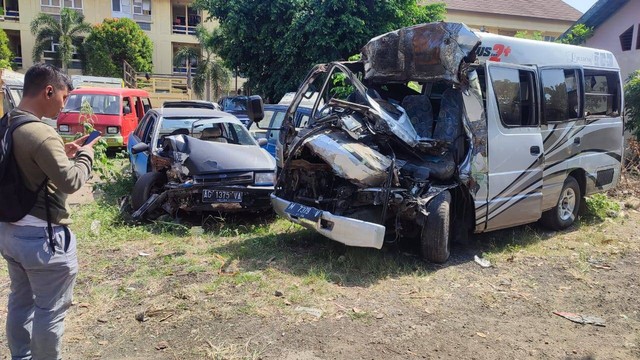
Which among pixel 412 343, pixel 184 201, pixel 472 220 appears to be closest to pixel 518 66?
pixel 472 220

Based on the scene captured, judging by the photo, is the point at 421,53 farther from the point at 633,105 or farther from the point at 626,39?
the point at 626,39

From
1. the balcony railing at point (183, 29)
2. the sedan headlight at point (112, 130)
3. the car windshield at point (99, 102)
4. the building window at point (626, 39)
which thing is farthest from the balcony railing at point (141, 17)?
the building window at point (626, 39)

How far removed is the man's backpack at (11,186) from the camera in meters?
2.60

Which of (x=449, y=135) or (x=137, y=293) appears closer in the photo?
(x=137, y=293)

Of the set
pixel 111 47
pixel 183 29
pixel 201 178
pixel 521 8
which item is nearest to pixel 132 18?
pixel 183 29

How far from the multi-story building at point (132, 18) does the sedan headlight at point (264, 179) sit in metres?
30.2

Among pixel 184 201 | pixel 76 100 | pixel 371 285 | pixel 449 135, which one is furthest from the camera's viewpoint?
pixel 76 100

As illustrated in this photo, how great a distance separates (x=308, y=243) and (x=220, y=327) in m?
2.24

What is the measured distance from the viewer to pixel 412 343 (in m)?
3.70

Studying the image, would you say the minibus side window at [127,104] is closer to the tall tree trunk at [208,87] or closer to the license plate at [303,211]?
the license plate at [303,211]

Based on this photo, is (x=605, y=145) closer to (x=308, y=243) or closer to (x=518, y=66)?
(x=518, y=66)

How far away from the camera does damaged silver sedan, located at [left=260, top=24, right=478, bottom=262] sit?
196 inches

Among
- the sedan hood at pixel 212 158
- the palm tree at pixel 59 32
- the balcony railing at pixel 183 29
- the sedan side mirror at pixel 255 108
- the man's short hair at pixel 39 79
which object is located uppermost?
the balcony railing at pixel 183 29

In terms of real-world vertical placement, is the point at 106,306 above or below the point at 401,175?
below
